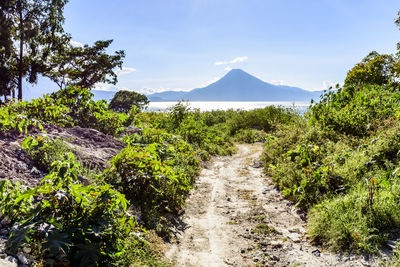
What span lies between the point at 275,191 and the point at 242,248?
2.70 meters

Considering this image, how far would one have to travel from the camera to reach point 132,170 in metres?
4.41

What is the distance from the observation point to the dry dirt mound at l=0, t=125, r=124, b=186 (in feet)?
11.6

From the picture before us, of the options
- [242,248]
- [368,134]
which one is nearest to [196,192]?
[242,248]

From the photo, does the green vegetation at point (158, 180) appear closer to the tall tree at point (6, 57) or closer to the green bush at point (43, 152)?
the green bush at point (43, 152)

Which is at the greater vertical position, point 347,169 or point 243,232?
point 347,169

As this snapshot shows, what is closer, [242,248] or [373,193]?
[373,193]

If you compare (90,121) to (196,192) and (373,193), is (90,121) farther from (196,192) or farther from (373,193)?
(373,193)

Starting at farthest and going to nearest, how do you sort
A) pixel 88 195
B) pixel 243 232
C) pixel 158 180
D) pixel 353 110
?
pixel 353 110, pixel 158 180, pixel 243 232, pixel 88 195

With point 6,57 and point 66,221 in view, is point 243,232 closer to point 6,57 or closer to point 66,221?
point 66,221

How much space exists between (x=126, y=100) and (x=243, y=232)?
39.4 metres

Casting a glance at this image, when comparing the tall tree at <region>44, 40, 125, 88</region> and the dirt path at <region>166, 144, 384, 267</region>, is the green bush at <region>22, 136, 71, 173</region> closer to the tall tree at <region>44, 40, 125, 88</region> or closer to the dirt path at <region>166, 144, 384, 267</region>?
the dirt path at <region>166, 144, 384, 267</region>

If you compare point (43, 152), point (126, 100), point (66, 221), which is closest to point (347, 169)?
point (66, 221)

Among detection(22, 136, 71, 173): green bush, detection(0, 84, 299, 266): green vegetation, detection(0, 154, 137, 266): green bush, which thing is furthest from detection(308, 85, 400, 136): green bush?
detection(22, 136, 71, 173): green bush

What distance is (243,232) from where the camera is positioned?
4340mm
